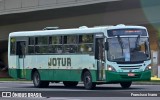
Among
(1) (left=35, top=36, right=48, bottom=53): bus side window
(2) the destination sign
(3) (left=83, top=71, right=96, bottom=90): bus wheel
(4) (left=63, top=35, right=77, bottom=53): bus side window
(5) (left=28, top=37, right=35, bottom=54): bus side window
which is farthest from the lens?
(5) (left=28, top=37, right=35, bottom=54): bus side window

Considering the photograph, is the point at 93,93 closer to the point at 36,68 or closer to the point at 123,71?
the point at 123,71

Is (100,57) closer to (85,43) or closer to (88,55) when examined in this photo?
(88,55)

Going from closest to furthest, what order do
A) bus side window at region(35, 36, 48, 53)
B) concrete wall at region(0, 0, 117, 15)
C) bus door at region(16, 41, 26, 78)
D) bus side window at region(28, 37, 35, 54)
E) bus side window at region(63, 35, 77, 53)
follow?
1. bus side window at region(63, 35, 77, 53)
2. bus side window at region(35, 36, 48, 53)
3. bus side window at region(28, 37, 35, 54)
4. bus door at region(16, 41, 26, 78)
5. concrete wall at region(0, 0, 117, 15)

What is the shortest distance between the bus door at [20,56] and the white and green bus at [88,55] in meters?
0.09

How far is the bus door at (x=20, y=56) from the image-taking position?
110ft

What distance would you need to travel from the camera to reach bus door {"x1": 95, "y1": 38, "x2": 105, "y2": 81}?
27828mm

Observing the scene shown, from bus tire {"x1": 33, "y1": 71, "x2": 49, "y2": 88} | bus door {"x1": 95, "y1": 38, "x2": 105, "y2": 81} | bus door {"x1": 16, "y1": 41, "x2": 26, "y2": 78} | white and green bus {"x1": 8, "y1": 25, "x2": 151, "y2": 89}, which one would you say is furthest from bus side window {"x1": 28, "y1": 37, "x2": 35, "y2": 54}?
bus door {"x1": 95, "y1": 38, "x2": 105, "y2": 81}

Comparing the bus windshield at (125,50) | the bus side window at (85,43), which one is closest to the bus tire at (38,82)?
the bus side window at (85,43)

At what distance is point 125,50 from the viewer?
90.3ft

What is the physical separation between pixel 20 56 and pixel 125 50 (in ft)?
27.4

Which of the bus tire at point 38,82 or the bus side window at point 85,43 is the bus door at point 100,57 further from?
the bus tire at point 38,82

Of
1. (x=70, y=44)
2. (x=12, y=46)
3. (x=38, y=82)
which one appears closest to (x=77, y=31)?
(x=70, y=44)

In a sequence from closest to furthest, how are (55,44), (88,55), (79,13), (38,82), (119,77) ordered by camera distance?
(119,77) → (88,55) → (55,44) → (38,82) → (79,13)

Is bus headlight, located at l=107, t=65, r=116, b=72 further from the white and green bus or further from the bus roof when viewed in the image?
the bus roof
